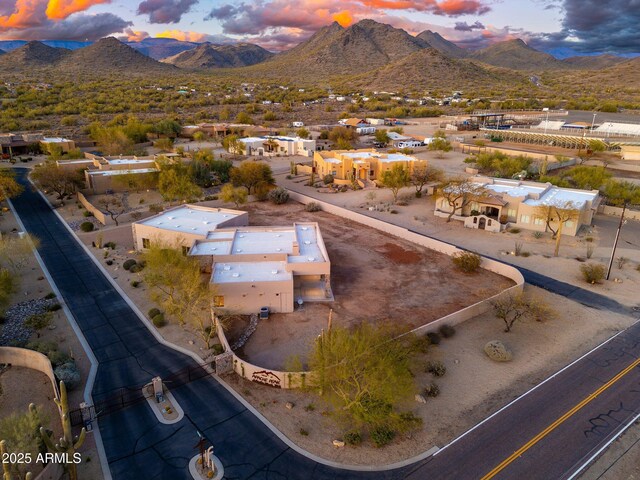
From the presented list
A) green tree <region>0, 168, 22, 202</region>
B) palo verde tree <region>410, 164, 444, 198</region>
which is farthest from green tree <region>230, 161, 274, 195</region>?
green tree <region>0, 168, 22, 202</region>

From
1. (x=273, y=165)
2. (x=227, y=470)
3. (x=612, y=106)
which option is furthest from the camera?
(x=612, y=106)

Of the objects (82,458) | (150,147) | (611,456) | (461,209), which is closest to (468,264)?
(461,209)

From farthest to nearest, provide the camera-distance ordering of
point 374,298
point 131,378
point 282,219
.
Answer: point 282,219 < point 374,298 < point 131,378

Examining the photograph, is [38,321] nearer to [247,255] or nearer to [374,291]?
[247,255]

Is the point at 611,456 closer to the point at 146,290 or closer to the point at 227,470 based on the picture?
the point at 227,470

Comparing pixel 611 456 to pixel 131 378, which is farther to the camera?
pixel 131 378

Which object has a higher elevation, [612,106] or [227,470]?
[612,106]

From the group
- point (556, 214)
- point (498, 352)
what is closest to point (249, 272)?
point (498, 352)

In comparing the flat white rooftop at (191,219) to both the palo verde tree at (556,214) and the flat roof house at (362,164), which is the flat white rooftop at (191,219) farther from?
the palo verde tree at (556,214)
